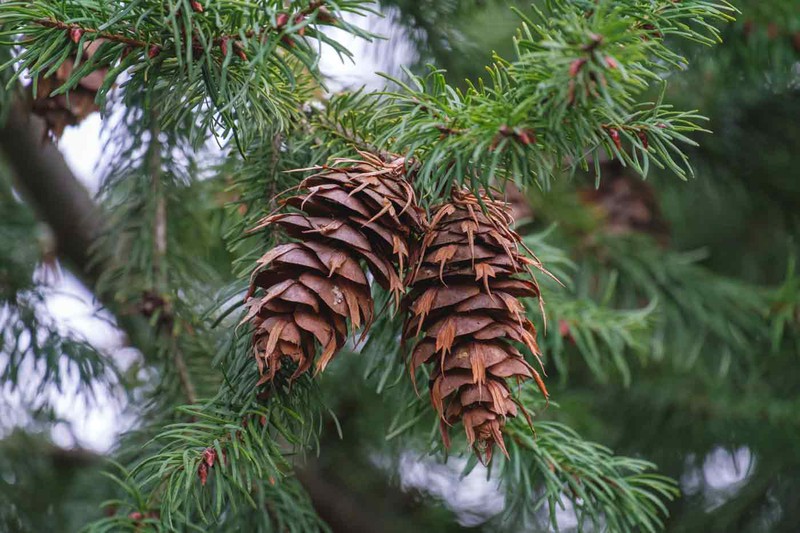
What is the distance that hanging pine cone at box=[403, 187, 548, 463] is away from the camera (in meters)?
0.51

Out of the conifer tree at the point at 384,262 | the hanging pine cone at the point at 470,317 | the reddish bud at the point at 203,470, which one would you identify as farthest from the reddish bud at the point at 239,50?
the reddish bud at the point at 203,470

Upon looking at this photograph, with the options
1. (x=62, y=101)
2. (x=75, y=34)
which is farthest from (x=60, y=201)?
(x=75, y=34)

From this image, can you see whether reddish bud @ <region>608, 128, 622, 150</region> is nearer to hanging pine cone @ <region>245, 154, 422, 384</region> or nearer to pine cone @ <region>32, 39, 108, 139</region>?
hanging pine cone @ <region>245, 154, 422, 384</region>

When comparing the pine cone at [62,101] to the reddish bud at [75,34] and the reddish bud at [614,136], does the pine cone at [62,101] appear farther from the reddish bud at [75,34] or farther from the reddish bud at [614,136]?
the reddish bud at [614,136]

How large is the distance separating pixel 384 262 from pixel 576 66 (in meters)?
0.18

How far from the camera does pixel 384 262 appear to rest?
0.52 meters

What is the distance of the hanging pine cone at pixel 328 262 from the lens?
1.60 feet

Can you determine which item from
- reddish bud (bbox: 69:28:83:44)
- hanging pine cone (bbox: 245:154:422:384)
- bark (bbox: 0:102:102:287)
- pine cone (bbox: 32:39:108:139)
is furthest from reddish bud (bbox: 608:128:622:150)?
bark (bbox: 0:102:102:287)

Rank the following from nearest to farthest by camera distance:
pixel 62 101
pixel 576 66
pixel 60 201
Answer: pixel 576 66, pixel 62 101, pixel 60 201

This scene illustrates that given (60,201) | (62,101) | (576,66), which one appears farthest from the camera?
(60,201)

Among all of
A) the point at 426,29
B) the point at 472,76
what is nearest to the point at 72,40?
the point at 426,29

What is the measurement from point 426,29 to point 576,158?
62cm

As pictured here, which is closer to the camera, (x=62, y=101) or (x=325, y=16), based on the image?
(x=325, y=16)

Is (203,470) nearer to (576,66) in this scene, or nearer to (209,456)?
(209,456)
